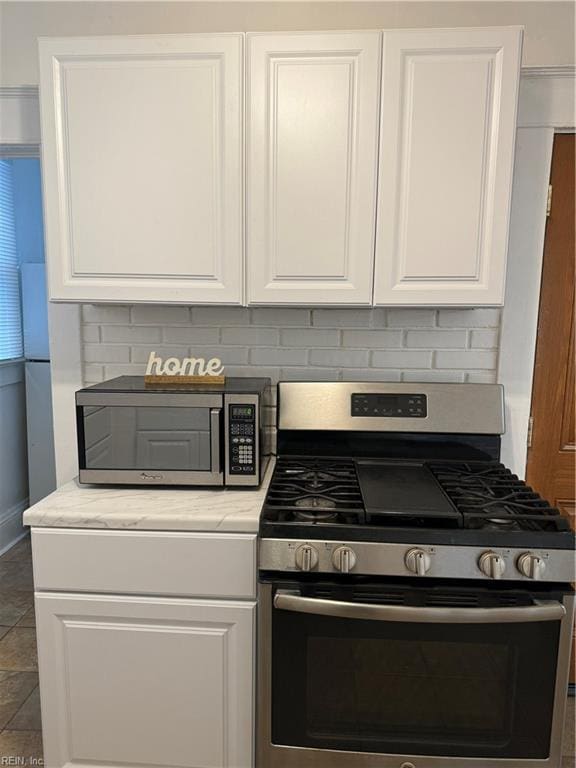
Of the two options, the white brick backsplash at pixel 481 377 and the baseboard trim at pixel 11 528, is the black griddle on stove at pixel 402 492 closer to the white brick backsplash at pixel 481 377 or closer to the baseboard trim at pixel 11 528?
the white brick backsplash at pixel 481 377

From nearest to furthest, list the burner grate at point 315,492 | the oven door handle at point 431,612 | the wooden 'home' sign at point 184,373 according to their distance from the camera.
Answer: the oven door handle at point 431,612
the burner grate at point 315,492
the wooden 'home' sign at point 184,373

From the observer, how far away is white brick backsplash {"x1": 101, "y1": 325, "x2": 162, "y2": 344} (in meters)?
1.97

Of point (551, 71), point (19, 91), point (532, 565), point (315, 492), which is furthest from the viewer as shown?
point (19, 91)

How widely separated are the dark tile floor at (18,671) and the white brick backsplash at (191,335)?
1443 mm

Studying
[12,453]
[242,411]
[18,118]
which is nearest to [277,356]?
[242,411]

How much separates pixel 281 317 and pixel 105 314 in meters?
0.66

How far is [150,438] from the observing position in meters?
1.58

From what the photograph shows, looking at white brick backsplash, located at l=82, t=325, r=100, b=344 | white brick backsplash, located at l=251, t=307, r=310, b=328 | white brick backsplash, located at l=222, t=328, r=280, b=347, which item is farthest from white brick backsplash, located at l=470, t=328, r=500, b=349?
white brick backsplash, located at l=82, t=325, r=100, b=344

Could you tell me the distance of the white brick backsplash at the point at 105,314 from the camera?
1967 mm

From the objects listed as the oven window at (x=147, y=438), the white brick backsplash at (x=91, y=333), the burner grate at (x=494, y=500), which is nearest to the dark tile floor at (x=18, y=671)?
the oven window at (x=147, y=438)

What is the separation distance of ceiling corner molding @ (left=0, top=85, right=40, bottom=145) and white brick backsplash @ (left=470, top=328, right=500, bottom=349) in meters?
1.74

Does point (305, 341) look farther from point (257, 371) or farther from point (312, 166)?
point (312, 166)

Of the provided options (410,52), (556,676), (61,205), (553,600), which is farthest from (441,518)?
(61,205)

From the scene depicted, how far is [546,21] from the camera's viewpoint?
1.75 m
